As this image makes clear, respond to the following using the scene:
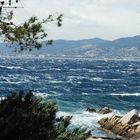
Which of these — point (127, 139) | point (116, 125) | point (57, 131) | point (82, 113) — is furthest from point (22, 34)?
point (82, 113)

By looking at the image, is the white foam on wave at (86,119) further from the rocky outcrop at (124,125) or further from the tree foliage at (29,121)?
the tree foliage at (29,121)

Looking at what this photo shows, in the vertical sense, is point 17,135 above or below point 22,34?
below

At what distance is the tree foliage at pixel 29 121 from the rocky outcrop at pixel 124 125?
2447 centimetres

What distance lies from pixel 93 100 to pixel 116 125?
3023 cm

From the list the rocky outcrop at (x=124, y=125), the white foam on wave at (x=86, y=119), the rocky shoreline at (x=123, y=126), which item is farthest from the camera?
the white foam on wave at (x=86, y=119)

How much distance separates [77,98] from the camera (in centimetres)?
7694

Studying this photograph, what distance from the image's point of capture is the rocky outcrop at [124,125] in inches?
1687

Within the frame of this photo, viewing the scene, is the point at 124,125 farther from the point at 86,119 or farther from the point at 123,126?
the point at 86,119

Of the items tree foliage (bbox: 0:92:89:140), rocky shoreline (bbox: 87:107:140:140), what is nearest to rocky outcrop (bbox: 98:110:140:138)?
rocky shoreline (bbox: 87:107:140:140)

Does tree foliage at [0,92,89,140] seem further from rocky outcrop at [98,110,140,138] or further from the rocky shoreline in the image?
rocky outcrop at [98,110,140,138]

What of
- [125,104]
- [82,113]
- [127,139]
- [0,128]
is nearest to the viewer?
[0,128]

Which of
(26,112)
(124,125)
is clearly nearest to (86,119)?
(124,125)

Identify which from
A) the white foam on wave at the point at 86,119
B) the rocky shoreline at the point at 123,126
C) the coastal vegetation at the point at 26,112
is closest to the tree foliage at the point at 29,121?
the coastal vegetation at the point at 26,112

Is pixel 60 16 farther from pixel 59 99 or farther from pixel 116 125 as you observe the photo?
pixel 59 99
